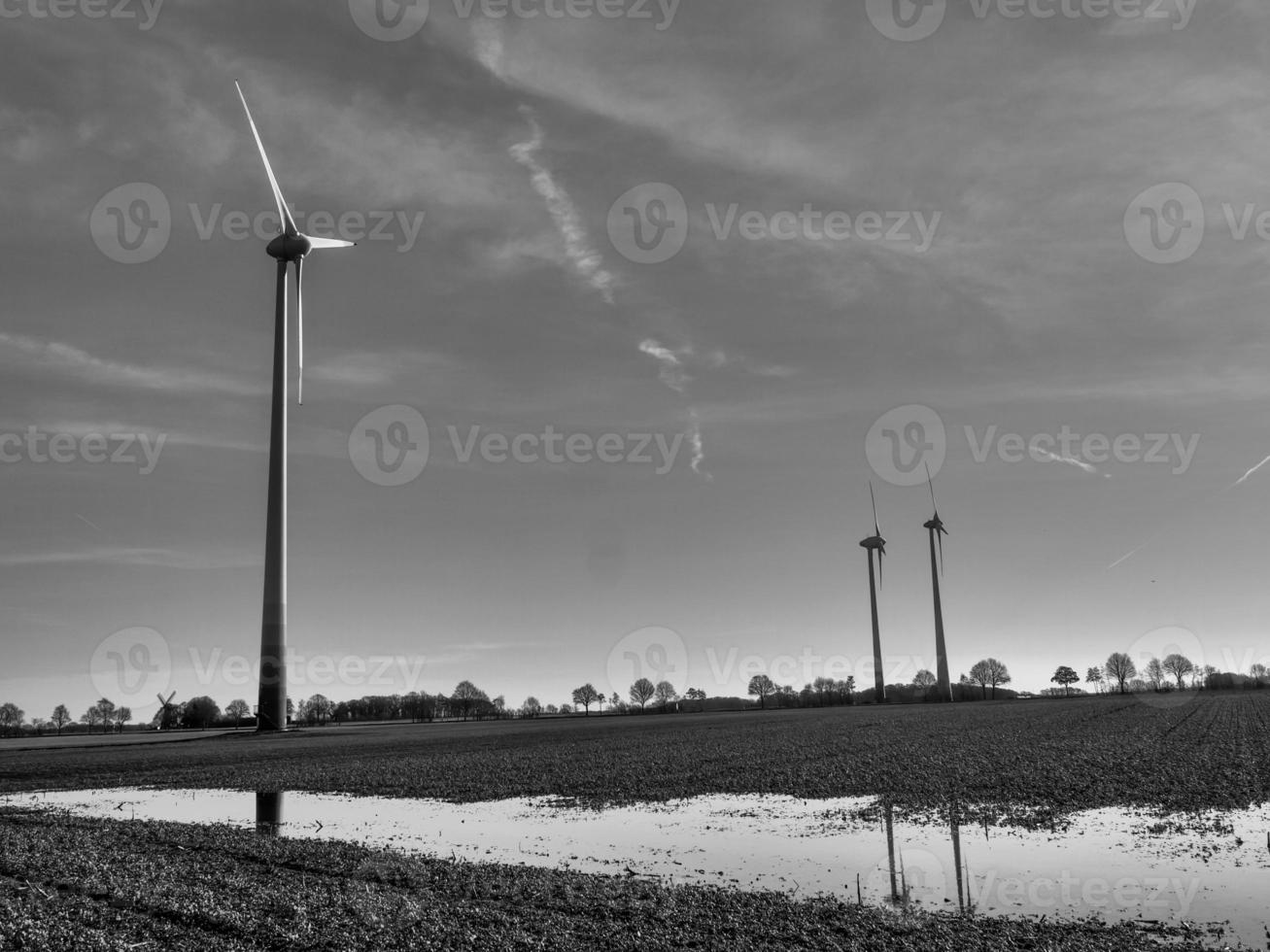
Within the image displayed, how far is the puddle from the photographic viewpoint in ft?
50.9

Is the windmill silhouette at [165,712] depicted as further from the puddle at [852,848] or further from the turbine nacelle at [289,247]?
the puddle at [852,848]

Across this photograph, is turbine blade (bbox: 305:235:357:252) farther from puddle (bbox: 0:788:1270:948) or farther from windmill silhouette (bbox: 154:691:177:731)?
windmill silhouette (bbox: 154:691:177:731)

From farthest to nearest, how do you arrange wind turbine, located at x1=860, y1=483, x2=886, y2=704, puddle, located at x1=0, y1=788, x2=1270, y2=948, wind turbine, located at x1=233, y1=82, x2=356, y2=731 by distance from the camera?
wind turbine, located at x1=860, y1=483, x2=886, y2=704
wind turbine, located at x1=233, y1=82, x2=356, y2=731
puddle, located at x1=0, y1=788, x2=1270, y2=948

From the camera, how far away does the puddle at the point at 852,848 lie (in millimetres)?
15500

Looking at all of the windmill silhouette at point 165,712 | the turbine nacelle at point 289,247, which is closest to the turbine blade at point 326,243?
the turbine nacelle at point 289,247

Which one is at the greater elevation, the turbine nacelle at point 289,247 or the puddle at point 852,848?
the turbine nacelle at point 289,247

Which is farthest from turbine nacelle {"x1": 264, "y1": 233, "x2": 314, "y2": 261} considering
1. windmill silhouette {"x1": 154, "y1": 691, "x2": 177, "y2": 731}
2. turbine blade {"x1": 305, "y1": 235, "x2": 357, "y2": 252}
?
windmill silhouette {"x1": 154, "y1": 691, "x2": 177, "y2": 731}

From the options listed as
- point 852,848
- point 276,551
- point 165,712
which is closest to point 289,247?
point 276,551

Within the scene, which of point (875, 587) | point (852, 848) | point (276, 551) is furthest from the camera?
point (875, 587)

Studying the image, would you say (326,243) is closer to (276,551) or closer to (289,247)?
(289,247)

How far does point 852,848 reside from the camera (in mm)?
19953

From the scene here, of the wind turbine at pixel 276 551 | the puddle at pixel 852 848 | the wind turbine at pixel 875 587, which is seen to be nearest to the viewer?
the puddle at pixel 852 848

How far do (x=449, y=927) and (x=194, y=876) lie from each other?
6.21 m

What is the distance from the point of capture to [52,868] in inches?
687
